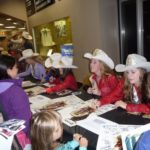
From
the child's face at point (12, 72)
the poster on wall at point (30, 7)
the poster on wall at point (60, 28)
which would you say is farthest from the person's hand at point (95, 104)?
the poster on wall at point (30, 7)

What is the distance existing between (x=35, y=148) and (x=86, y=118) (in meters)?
0.61

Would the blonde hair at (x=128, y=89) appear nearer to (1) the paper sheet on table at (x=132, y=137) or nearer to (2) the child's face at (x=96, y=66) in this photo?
(2) the child's face at (x=96, y=66)

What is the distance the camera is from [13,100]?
1766mm

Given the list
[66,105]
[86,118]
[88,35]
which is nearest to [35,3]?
[88,35]

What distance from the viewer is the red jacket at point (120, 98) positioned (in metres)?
1.96

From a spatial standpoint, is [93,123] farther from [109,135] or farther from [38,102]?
[38,102]

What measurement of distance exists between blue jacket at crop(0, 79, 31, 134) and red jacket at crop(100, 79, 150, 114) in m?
0.80

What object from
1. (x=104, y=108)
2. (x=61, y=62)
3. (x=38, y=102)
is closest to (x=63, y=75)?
(x=61, y=62)

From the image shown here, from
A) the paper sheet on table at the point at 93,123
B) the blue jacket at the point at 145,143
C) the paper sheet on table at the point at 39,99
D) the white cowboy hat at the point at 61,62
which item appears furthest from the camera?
the white cowboy hat at the point at 61,62

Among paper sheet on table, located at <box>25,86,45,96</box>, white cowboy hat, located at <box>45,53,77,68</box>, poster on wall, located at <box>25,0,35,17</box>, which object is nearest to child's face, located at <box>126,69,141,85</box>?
white cowboy hat, located at <box>45,53,77,68</box>

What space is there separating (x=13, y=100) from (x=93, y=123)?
0.63 m

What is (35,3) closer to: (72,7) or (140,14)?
(72,7)

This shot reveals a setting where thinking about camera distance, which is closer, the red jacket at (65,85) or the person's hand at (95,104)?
the person's hand at (95,104)

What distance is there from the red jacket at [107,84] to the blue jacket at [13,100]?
43.7 inches
